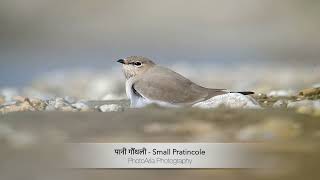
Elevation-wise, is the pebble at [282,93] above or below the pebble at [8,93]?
below

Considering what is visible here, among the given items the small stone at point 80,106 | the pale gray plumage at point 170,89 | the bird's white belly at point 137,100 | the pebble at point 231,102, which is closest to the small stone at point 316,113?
the pebble at point 231,102

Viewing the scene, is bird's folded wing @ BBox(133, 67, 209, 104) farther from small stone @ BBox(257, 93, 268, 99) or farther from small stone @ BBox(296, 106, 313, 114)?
small stone @ BBox(296, 106, 313, 114)

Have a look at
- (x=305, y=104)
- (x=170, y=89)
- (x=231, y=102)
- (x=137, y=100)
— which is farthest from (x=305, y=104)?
(x=137, y=100)

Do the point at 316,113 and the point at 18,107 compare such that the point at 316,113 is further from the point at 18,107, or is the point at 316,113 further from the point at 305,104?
the point at 18,107

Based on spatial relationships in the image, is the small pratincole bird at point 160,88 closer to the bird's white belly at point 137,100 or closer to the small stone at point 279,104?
the bird's white belly at point 137,100

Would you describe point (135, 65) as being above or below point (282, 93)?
above

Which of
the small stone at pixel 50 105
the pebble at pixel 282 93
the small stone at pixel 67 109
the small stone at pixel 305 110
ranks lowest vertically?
the small stone at pixel 305 110
